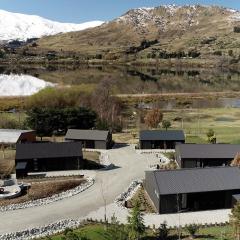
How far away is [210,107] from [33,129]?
6004 centimetres

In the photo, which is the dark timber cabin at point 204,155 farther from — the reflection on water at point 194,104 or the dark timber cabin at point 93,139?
the reflection on water at point 194,104

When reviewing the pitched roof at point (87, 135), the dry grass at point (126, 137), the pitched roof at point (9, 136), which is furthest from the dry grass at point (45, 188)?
the dry grass at point (126, 137)

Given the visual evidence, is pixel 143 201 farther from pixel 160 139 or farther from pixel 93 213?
pixel 160 139

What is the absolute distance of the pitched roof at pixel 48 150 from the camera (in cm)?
6003

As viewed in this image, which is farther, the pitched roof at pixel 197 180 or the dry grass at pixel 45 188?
the dry grass at pixel 45 188

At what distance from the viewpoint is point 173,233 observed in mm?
39219

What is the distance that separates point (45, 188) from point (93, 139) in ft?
76.4

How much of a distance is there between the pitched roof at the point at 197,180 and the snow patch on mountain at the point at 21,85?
10588 centimetres

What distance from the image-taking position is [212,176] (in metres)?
49.0

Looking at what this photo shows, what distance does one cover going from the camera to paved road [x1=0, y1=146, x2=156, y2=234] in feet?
139

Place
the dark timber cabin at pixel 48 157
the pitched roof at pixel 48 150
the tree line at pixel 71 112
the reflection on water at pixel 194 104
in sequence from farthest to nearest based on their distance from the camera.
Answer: the reflection on water at pixel 194 104
the tree line at pixel 71 112
the pitched roof at pixel 48 150
the dark timber cabin at pixel 48 157

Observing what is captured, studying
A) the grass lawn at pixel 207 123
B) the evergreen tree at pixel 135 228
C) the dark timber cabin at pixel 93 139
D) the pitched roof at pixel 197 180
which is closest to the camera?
the evergreen tree at pixel 135 228

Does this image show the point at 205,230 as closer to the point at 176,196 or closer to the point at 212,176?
the point at 176,196

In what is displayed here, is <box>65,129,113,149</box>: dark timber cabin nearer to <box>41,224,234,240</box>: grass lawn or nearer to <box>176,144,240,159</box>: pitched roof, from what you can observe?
<box>176,144,240,159</box>: pitched roof
